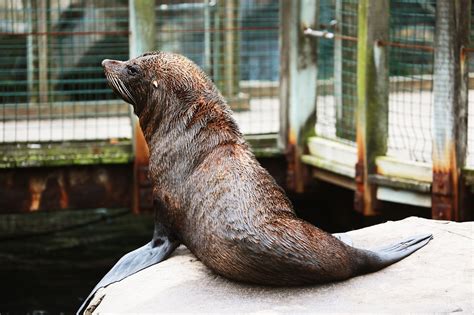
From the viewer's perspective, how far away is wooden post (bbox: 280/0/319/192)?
11.2m

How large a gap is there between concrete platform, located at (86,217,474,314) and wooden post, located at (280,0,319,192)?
3736 mm

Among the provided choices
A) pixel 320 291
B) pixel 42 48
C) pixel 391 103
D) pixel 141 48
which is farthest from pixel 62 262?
pixel 320 291

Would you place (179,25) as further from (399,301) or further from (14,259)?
(399,301)

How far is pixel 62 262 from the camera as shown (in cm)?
1241

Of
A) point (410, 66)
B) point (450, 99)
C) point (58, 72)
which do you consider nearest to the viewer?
point (450, 99)

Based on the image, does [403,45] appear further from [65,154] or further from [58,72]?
[58,72]

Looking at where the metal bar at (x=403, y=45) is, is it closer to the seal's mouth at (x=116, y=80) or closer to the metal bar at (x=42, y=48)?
the seal's mouth at (x=116, y=80)

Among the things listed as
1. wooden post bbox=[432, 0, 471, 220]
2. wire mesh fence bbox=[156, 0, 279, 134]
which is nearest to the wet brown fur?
wooden post bbox=[432, 0, 471, 220]

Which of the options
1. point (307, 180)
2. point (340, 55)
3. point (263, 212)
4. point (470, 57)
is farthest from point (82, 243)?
point (263, 212)

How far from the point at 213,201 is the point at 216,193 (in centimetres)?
6

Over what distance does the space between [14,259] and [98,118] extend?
1.89m

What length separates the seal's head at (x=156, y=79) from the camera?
7.77 m

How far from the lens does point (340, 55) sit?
428 inches

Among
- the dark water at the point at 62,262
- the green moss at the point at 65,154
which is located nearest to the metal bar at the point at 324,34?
the green moss at the point at 65,154
